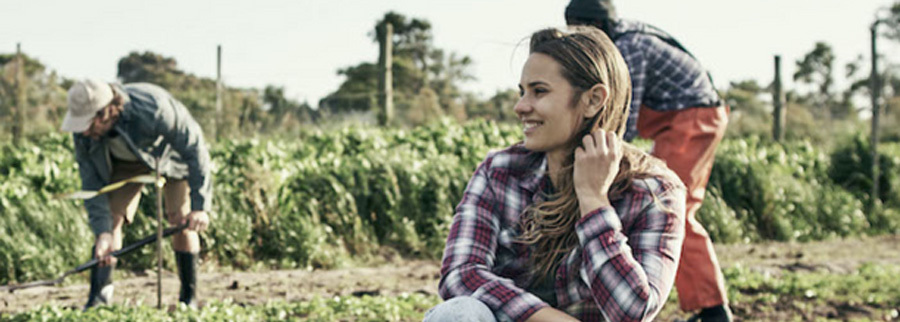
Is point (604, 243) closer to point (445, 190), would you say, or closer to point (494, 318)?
point (494, 318)

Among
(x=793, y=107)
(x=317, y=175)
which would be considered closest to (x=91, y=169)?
(x=317, y=175)

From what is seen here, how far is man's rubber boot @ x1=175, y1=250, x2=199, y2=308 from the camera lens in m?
4.68

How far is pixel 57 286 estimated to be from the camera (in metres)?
5.49

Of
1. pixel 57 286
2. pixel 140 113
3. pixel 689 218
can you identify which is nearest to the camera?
pixel 689 218

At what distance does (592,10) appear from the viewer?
3.58m

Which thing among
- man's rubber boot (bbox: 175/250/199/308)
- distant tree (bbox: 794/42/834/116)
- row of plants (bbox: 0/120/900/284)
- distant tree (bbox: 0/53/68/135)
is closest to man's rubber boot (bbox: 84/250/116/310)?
man's rubber boot (bbox: 175/250/199/308)

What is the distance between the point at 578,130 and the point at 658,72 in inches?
66.3

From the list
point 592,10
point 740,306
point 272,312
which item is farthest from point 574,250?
point 740,306

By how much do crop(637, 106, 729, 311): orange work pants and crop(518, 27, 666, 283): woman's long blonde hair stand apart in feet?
5.29

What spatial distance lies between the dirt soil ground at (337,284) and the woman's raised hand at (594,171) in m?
2.69

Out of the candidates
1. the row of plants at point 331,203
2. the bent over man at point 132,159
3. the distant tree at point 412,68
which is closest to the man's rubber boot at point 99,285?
the bent over man at point 132,159

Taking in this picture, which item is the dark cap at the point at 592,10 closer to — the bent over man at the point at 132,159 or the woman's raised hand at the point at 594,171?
the woman's raised hand at the point at 594,171

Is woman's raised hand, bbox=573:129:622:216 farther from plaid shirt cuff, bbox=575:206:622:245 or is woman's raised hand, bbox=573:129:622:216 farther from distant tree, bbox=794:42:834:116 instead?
distant tree, bbox=794:42:834:116

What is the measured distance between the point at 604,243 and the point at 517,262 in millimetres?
333
